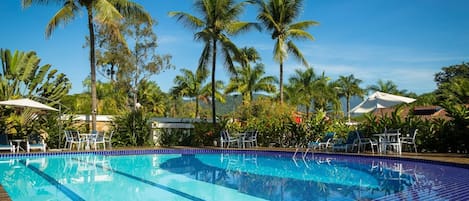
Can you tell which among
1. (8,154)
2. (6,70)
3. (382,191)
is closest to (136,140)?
(8,154)

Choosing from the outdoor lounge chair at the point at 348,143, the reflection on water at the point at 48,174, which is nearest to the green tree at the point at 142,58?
the reflection on water at the point at 48,174

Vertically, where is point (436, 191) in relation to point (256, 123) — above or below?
below

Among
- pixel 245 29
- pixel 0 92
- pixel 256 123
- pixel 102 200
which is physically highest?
pixel 245 29

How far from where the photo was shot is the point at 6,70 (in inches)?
658

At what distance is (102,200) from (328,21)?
19178mm

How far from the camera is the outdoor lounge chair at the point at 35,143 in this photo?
1365 centimetres

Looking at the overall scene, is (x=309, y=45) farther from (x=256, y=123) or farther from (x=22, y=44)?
(x=22, y=44)

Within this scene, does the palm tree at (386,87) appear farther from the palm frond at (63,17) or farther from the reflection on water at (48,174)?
the reflection on water at (48,174)

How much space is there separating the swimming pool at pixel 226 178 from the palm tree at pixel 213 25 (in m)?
6.37

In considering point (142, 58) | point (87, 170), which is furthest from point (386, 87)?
point (87, 170)

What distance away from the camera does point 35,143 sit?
45.9 ft

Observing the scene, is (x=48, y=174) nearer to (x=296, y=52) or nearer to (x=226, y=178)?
(x=226, y=178)

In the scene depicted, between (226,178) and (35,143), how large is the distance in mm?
8357

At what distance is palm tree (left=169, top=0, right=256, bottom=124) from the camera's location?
1833 cm
